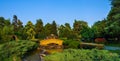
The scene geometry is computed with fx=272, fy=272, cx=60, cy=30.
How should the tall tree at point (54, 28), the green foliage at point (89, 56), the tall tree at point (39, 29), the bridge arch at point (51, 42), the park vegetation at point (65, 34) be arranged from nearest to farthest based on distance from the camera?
the green foliage at point (89, 56)
the park vegetation at point (65, 34)
the bridge arch at point (51, 42)
the tall tree at point (39, 29)
the tall tree at point (54, 28)

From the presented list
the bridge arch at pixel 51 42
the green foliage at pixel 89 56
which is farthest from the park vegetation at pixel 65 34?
the bridge arch at pixel 51 42

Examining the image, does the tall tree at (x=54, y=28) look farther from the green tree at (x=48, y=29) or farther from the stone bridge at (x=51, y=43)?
the stone bridge at (x=51, y=43)

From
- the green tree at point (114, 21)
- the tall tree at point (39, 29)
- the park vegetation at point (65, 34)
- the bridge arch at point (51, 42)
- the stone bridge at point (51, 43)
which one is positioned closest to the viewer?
the park vegetation at point (65, 34)

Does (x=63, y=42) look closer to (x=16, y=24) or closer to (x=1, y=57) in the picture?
(x=16, y=24)

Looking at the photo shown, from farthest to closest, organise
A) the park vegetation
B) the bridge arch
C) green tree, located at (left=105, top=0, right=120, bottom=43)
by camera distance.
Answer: the bridge arch, green tree, located at (left=105, top=0, right=120, bottom=43), the park vegetation

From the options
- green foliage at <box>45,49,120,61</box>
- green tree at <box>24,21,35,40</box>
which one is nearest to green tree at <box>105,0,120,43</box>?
green foliage at <box>45,49,120,61</box>

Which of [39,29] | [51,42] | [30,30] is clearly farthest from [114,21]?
[39,29]

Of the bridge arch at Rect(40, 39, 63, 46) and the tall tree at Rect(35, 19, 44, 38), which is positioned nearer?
the bridge arch at Rect(40, 39, 63, 46)

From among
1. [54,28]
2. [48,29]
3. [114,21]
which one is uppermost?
[54,28]

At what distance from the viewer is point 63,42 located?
228 ft

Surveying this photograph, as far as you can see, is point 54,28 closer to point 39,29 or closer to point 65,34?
point 39,29

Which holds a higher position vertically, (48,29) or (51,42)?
(48,29)

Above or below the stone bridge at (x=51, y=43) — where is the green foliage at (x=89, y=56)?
below

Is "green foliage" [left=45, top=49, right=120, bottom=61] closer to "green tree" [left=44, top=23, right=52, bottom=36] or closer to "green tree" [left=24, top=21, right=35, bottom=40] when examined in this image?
"green tree" [left=24, top=21, right=35, bottom=40]
